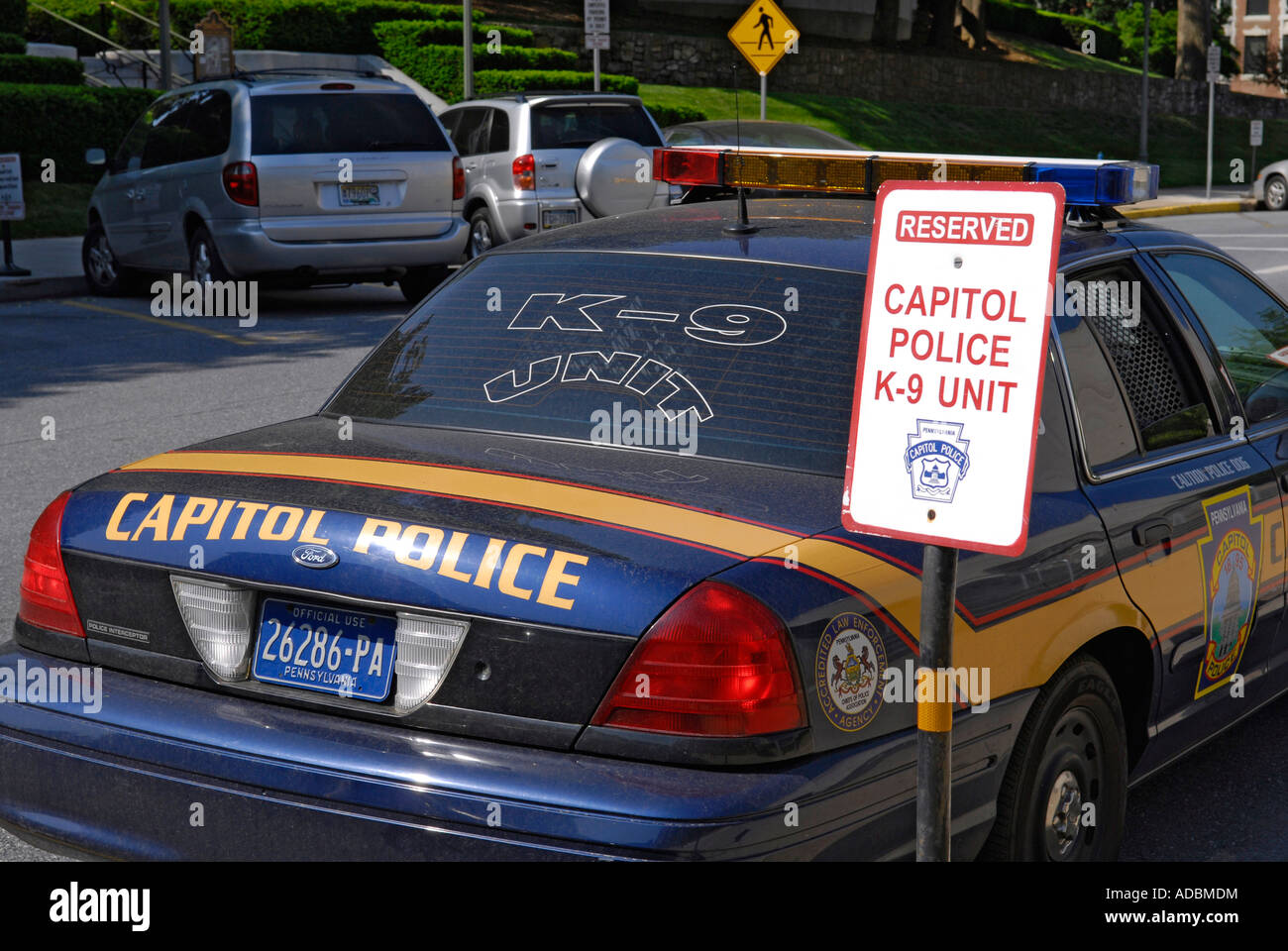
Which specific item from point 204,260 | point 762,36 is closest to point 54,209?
point 204,260

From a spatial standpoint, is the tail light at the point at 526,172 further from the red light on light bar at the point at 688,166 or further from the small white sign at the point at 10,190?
the red light on light bar at the point at 688,166

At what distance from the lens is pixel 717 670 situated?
2.67 meters

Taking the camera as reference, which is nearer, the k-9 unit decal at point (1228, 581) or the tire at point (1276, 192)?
the k-9 unit decal at point (1228, 581)

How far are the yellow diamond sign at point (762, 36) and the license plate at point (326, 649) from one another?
12.0 m

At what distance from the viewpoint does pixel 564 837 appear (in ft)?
8.48

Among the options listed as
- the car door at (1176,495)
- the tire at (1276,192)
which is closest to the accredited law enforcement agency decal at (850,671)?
the car door at (1176,495)

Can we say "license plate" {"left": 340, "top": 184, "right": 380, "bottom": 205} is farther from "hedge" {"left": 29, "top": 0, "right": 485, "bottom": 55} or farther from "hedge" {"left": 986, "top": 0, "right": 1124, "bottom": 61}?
"hedge" {"left": 986, "top": 0, "right": 1124, "bottom": 61}

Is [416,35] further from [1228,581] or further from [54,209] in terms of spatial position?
[1228,581]

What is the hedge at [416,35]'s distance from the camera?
30656 mm

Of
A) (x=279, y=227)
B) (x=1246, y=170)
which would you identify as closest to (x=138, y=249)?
(x=279, y=227)

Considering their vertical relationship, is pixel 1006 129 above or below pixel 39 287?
above

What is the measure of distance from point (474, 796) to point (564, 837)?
0.60 feet

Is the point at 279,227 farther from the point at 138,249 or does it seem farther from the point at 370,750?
the point at 370,750

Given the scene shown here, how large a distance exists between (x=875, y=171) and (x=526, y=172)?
11.8 meters
